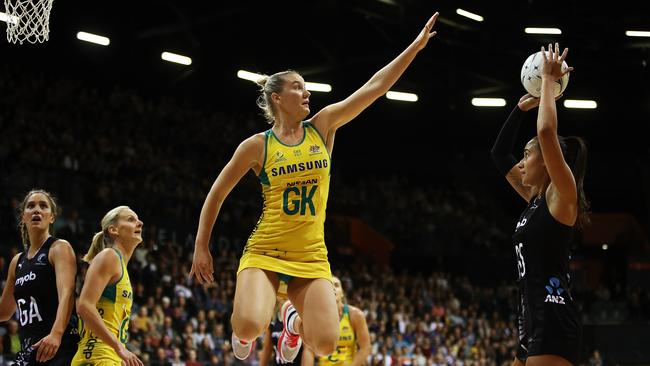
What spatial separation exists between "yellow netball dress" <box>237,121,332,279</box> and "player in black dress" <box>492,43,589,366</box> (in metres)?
1.49

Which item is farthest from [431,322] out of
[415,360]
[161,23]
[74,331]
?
[74,331]

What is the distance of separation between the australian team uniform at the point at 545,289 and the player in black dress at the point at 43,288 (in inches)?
127

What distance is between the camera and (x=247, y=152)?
5.58 metres

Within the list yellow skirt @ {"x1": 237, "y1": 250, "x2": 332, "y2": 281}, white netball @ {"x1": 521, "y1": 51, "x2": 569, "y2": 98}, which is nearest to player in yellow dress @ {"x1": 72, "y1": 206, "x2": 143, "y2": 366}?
yellow skirt @ {"x1": 237, "y1": 250, "x2": 332, "y2": 281}

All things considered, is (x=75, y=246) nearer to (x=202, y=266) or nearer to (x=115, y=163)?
(x=115, y=163)

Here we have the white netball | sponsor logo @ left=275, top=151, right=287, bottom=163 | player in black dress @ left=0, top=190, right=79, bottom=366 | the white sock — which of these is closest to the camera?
the white netball

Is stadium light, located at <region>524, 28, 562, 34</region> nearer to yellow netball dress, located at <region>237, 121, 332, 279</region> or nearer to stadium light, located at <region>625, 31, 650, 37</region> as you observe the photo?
stadium light, located at <region>625, 31, 650, 37</region>

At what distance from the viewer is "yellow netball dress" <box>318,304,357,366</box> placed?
368 inches

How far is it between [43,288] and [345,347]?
416 cm

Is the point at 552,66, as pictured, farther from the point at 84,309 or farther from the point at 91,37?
the point at 91,37

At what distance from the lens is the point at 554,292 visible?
445 cm

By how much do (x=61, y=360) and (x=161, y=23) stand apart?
19587 millimetres

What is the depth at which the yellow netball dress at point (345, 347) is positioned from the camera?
9.35 meters

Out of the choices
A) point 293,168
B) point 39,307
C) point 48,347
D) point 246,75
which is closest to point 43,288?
point 39,307
